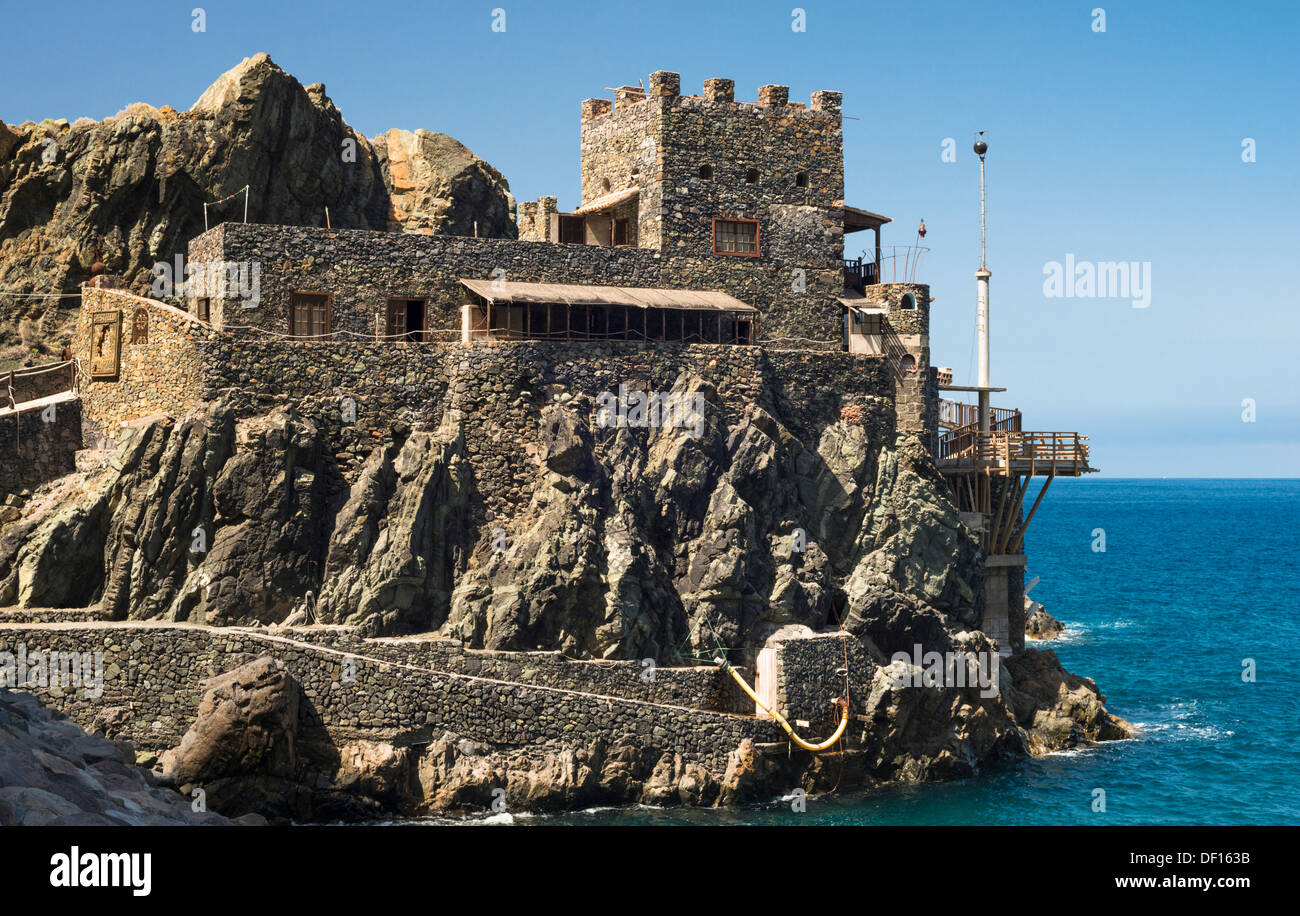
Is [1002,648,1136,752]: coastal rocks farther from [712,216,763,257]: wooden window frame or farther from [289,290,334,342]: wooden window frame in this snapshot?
[289,290,334,342]: wooden window frame

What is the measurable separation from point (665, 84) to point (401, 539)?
20.5 metres

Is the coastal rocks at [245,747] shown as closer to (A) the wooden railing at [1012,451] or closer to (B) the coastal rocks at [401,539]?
(B) the coastal rocks at [401,539]

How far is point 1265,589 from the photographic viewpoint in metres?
115

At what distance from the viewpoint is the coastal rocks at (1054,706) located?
48.7 metres

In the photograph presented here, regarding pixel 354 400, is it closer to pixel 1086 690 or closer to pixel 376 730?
pixel 376 730

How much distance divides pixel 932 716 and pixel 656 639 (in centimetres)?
1009

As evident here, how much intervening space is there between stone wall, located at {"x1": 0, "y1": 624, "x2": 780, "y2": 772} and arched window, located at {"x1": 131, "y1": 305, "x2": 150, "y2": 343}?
10912 mm

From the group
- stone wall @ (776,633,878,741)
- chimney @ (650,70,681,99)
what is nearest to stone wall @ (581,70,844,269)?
chimney @ (650,70,681,99)

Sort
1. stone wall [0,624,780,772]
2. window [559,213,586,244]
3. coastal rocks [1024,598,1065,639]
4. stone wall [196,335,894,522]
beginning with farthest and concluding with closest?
1. coastal rocks [1024,598,1065,639]
2. window [559,213,586,244]
3. stone wall [196,335,894,522]
4. stone wall [0,624,780,772]

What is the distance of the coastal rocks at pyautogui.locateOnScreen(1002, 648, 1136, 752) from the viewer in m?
48.7

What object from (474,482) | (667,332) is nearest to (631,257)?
(667,332)

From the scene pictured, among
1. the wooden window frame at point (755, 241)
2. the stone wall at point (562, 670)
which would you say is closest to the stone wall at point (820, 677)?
the stone wall at point (562, 670)

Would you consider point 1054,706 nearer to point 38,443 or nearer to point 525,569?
point 525,569
